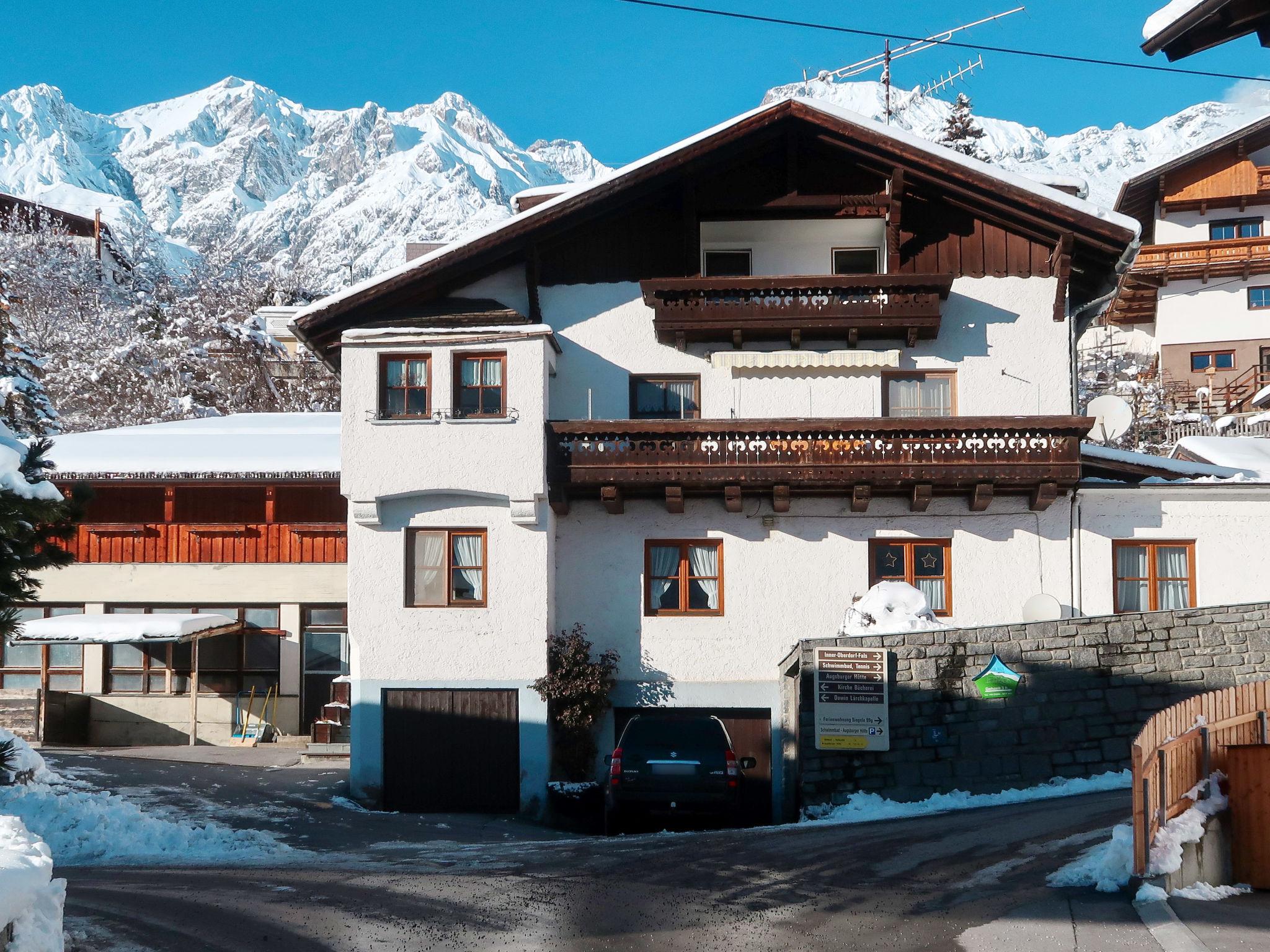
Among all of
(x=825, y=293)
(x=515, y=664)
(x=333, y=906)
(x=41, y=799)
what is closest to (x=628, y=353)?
(x=825, y=293)

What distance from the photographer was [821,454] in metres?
21.1

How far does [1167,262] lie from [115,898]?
46661 millimetres

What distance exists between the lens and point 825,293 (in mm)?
21688

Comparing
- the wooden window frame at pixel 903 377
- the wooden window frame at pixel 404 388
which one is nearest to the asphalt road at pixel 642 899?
Result: the wooden window frame at pixel 404 388

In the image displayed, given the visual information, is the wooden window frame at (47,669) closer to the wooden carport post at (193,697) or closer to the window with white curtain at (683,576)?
the wooden carport post at (193,697)

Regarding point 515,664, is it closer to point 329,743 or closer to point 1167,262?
point 329,743

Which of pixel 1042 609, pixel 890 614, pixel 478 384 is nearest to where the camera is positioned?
pixel 890 614

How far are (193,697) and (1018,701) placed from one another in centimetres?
1733

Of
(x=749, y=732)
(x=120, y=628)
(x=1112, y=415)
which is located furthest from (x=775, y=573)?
(x=120, y=628)

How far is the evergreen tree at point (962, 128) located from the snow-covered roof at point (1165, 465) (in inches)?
1415

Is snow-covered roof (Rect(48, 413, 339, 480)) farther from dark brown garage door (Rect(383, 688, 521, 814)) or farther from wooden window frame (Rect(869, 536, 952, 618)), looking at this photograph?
wooden window frame (Rect(869, 536, 952, 618))

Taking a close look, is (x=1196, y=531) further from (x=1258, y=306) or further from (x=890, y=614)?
(x=1258, y=306)

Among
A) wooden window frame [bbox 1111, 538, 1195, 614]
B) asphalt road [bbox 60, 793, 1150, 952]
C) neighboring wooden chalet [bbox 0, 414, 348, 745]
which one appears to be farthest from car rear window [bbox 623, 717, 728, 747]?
neighboring wooden chalet [bbox 0, 414, 348, 745]

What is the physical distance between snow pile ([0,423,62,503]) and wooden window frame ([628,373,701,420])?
11933mm
